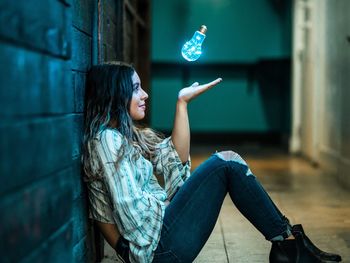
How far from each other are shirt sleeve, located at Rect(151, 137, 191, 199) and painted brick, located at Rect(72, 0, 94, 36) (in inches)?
25.0

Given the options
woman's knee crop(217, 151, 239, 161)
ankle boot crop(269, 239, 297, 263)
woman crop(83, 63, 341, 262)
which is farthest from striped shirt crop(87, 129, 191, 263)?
ankle boot crop(269, 239, 297, 263)

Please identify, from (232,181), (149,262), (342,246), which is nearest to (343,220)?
(342,246)

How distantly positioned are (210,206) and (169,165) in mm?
353

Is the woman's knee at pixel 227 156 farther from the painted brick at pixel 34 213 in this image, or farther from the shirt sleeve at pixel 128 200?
the painted brick at pixel 34 213

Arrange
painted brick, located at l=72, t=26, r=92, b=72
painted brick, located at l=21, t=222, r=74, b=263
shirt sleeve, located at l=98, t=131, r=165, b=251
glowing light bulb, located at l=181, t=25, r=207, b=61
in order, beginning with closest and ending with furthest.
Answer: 1. painted brick, located at l=21, t=222, r=74, b=263
2. shirt sleeve, located at l=98, t=131, r=165, b=251
3. painted brick, located at l=72, t=26, r=92, b=72
4. glowing light bulb, located at l=181, t=25, r=207, b=61

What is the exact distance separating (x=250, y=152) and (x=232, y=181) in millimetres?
6730

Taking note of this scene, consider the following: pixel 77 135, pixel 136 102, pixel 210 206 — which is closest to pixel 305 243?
pixel 210 206

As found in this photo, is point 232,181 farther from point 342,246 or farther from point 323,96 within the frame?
point 323,96

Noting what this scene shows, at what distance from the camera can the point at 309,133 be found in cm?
811

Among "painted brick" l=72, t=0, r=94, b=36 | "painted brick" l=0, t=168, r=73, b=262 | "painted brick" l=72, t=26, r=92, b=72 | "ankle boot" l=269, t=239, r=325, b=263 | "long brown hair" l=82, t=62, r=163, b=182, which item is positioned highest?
"painted brick" l=72, t=0, r=94, b=36

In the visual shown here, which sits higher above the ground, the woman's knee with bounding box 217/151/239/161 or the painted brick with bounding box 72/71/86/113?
the painted brick with bounding box 72/71/86/113

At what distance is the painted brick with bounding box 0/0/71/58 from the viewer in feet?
4.40

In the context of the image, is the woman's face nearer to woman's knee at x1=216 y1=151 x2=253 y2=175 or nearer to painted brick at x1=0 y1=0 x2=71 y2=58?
woman's knee at x1=216 y1=151 x2=253 y2=175

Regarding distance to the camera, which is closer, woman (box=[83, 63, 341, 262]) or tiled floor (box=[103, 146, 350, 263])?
woman (box=[83, 63, 341, 262])
